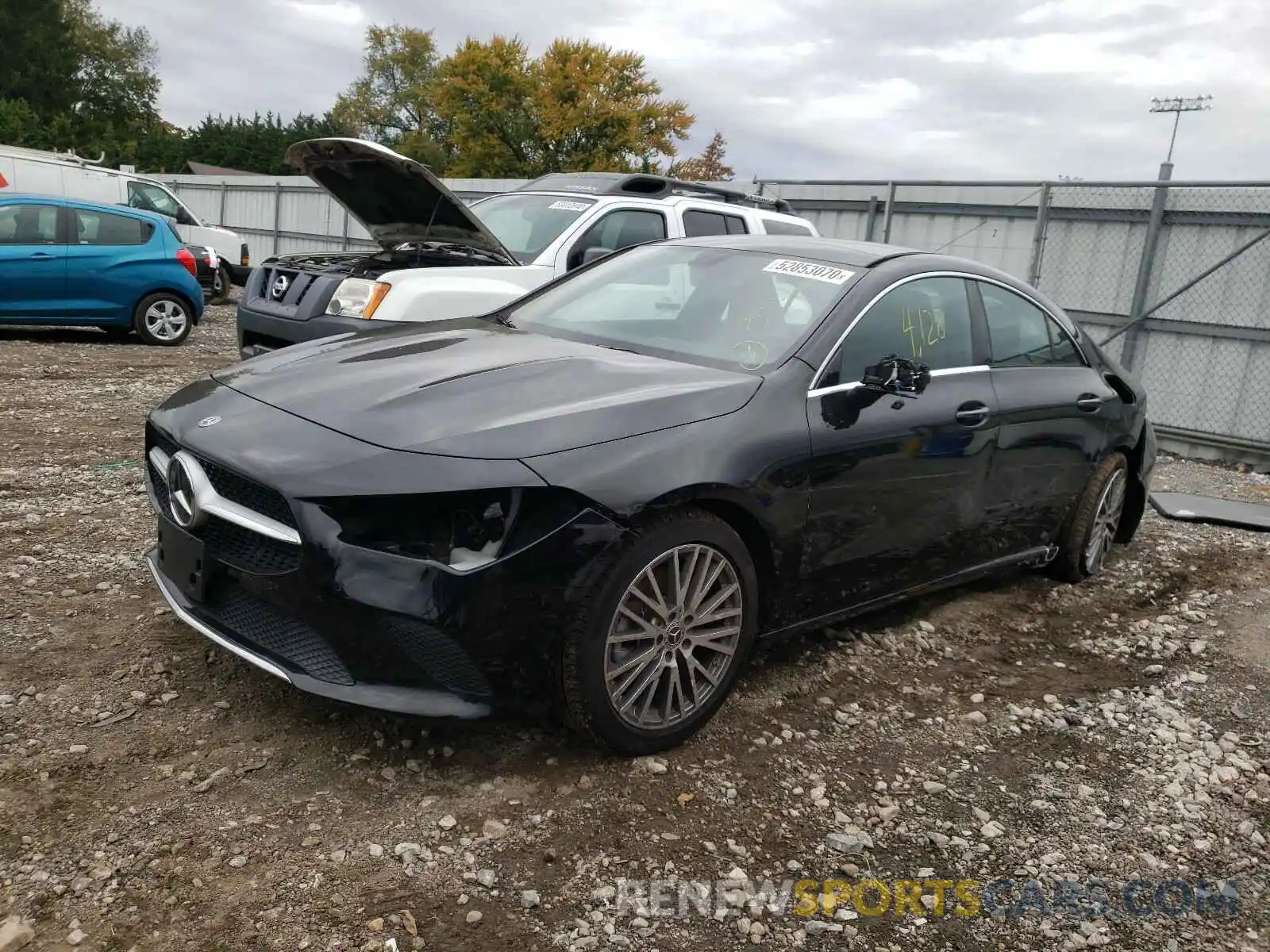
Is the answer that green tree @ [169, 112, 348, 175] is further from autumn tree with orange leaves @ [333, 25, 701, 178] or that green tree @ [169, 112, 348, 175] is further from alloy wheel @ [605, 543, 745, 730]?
alloy wheel @ [605, 543, 745, 730]

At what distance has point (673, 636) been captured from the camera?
3.06 meters

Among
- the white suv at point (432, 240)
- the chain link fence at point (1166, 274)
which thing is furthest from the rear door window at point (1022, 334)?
the chain link fence at point (1166, 274)

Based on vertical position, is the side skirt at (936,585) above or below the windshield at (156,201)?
below

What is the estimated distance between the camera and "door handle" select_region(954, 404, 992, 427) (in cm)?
402

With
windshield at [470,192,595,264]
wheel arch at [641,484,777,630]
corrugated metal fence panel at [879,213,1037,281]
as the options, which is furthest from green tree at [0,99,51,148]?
wheel arch at [641,484,777,630]

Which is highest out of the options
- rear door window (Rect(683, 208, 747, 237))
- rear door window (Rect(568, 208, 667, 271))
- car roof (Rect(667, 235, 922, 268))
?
rear door window (Rect(683, 208, 747, 237))

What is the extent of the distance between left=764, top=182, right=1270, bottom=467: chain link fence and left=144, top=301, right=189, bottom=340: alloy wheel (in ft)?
28.7

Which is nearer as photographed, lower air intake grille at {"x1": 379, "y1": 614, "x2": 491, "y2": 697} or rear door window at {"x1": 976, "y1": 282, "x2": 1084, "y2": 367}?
lower air intake grille at {"x1": 379, "y1": 614, "x2": 491, "y2": 697}

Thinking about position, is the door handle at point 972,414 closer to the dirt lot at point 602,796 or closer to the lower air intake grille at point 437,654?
the dirt lot at point 602,796

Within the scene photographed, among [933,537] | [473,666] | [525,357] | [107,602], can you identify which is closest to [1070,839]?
[933,537]

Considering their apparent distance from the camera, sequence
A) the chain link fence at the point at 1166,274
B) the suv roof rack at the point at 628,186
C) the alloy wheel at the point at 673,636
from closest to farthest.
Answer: the alloy wheel at the point at 673,636 < the suv roof rack at the point at 628,186 < the chain link fence at the point at 1166,274

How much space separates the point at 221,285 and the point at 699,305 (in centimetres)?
1420

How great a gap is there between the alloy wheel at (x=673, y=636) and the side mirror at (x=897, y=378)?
3.00 feet

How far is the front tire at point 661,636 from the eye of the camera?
112 inches
